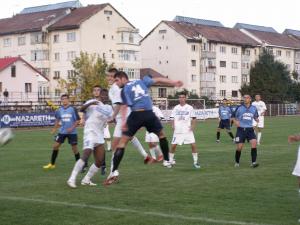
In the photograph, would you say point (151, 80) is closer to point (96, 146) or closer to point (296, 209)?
point (96, 146)

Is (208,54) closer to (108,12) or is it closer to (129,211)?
(108,12)

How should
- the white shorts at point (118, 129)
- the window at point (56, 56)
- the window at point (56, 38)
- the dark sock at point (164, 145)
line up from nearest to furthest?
the dark sock at point (164, 145), the white shorts at point (118, 129), the window at point (56, 38), the window at point (56, 56)

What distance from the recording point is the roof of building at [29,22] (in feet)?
275

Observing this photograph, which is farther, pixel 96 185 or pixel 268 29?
pixel 268 29

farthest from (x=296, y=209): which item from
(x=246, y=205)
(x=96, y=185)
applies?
(x=96, y=185)

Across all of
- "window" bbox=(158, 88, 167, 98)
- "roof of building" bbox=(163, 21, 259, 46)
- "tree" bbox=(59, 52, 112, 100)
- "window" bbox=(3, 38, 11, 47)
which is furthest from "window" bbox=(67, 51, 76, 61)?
"roof of building" bbox=(163, 21, 259, 46)

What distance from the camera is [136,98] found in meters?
11.6

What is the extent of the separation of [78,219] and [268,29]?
376 ft

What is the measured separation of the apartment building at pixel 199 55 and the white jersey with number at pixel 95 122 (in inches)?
3137

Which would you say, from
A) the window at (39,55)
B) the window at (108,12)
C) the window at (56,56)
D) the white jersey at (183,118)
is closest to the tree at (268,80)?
the window at (108,12)

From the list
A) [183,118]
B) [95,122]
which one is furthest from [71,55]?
[95,122]

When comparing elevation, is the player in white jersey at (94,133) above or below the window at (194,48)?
below

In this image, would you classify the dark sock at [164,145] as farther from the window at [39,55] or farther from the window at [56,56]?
the window at [39,55]

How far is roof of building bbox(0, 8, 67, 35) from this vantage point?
83.8m
